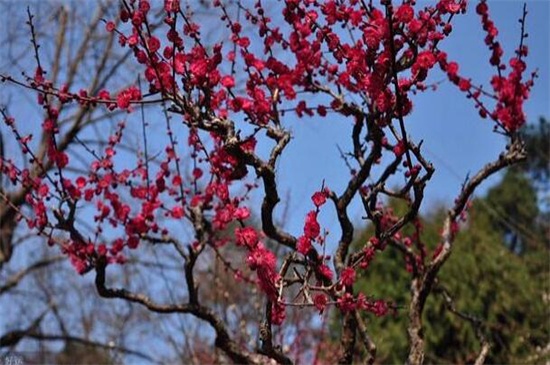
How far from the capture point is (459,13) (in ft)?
9.78

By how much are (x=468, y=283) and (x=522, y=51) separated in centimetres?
593

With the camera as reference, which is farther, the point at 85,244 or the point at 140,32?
the point at 85,244

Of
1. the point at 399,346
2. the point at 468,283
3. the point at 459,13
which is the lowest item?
the point at 459,13

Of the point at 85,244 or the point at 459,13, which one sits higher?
the point at 459,13

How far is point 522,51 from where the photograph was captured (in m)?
4.20

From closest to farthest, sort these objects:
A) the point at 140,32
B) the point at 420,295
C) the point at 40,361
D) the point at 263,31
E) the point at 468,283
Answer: the point at 140,32, the point at 263,31, the point at 420,295, the point at 468,283, the point at 40,361

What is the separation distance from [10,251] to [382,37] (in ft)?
29.1

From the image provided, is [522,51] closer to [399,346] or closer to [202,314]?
[202,314]

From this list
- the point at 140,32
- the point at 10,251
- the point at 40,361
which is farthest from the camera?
the point at 40,361

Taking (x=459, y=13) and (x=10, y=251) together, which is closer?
(x=459, y=13)

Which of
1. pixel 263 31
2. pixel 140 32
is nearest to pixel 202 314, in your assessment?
pixel 263 31

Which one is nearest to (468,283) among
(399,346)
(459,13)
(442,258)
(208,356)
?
(399,346)

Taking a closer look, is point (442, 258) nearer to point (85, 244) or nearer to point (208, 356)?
point (85, 244)

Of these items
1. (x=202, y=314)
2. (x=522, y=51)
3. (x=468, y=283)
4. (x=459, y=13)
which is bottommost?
(x=202, y=314)
